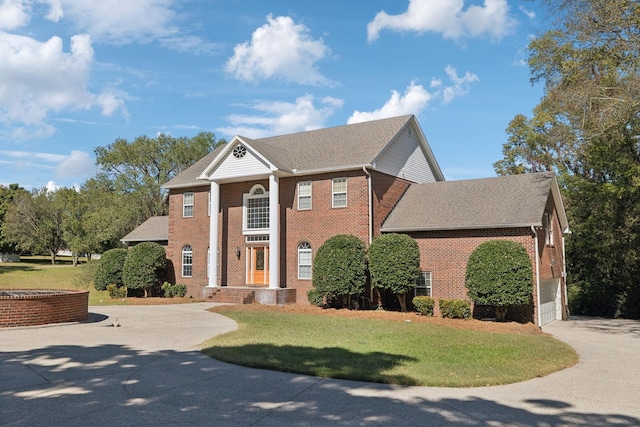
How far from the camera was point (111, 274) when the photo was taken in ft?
92.2

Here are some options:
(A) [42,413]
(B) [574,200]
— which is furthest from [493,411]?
(B) [574,200]

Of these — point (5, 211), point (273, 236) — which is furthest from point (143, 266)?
point (5, 211)

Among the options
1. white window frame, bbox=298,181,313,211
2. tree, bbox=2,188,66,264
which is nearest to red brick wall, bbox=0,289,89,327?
white window frame, bbox=298,181,313,211

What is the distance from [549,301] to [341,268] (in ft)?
30.2

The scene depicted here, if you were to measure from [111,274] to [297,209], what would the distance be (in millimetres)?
11770

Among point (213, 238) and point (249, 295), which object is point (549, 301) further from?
point (213, 238)

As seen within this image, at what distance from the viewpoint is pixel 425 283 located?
70.0 feet

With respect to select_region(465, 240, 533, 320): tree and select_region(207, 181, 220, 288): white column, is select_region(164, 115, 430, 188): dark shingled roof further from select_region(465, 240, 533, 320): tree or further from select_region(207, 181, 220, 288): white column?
select_region(465, 240, 533, 320): tree

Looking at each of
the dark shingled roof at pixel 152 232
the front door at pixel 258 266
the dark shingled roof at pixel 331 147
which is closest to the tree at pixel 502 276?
the dark shingled roof at pixel 331 147

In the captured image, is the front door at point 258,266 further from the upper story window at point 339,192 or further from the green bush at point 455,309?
the green bush at point 455,309

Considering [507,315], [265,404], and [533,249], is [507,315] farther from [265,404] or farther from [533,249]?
[265,404]

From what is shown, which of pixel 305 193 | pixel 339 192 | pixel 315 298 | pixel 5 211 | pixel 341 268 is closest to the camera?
pixel 341 268

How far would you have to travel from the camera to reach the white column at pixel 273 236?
2356 cm

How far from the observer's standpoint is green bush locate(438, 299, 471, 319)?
19328 mm
